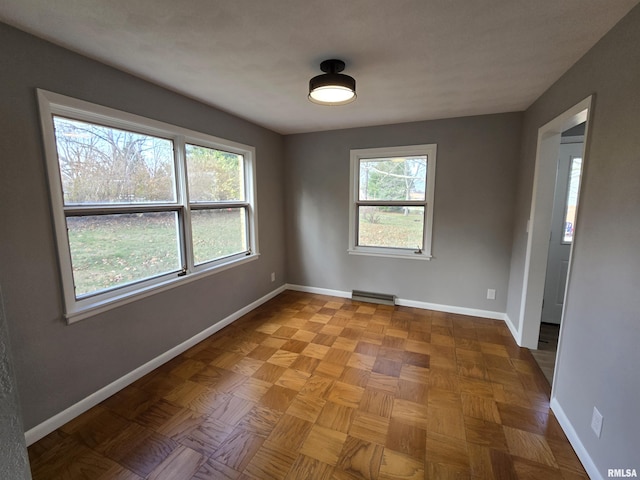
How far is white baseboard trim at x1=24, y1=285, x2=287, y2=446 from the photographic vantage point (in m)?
1.71

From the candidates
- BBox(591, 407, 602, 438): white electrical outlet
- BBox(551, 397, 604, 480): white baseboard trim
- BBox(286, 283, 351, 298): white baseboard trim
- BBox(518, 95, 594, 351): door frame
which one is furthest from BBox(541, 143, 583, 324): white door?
BBox(286, 283, 351, 298): white baseboard trim

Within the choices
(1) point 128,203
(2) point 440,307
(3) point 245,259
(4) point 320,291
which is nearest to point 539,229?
(2) point 440,307

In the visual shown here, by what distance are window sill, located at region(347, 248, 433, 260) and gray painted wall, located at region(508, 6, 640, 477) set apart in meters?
1.78

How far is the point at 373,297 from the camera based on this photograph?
386 cm

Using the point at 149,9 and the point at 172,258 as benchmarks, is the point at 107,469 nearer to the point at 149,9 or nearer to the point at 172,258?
the point at 172,258

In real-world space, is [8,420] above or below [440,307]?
above

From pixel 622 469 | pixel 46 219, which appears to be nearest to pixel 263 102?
pixel 46 219

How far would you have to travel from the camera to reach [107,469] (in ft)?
5.03


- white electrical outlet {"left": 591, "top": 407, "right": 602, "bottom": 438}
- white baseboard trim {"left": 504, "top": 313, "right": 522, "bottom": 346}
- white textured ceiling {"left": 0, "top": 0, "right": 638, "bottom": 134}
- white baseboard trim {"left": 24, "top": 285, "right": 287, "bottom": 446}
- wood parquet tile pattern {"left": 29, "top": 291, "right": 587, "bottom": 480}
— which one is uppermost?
white textured ceiling {"left": 0, "top": 0, "right": 638, "bottom": 134}

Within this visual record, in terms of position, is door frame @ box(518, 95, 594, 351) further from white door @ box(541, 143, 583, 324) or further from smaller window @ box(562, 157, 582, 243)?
smaller window @ box(562, 157, 582, 243)

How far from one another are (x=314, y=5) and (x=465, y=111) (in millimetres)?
2283

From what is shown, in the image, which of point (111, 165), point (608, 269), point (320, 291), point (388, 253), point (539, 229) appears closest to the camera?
point (608, 269)

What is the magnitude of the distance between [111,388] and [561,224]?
14.8 ft

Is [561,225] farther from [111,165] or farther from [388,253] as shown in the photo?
[111,165]
